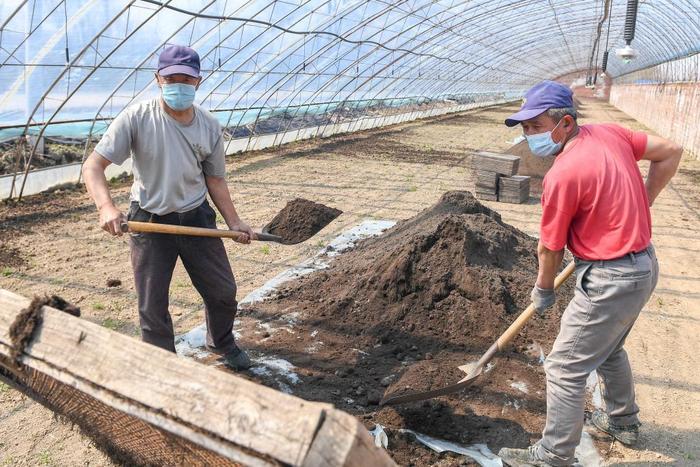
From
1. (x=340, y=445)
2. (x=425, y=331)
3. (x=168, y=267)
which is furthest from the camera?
(x=425, y=331)

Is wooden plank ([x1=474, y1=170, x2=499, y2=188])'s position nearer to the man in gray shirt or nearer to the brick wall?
the man in gray shirt

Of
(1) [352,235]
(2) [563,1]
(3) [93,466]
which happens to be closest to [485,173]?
(1) [352,235]

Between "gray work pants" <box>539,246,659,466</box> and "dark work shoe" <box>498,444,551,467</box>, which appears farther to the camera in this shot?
"dark work shoe" <box>498,444,551,467</box>

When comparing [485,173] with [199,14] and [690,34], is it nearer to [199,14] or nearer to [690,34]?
[199,14]

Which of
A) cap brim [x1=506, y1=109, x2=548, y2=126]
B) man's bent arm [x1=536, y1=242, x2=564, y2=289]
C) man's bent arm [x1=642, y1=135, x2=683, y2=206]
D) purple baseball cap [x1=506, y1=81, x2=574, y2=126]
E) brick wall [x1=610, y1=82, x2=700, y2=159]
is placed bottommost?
brick wall [x1=610, y1=82, x2=700, y2=159]

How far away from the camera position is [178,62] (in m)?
3.01

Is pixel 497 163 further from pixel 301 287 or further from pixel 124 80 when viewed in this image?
pixel 124 80

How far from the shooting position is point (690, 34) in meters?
20.1

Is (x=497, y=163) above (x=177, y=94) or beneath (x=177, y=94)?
beneath

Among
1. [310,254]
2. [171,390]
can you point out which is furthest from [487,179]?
[171,390]

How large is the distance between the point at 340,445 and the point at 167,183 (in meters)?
2.30

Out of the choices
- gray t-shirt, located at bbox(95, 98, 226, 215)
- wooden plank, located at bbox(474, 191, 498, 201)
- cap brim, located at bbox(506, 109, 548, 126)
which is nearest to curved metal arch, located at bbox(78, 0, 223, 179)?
wooden plank, located at bbox(474, 191, 498, 201)

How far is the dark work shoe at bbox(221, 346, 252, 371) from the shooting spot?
148 inches

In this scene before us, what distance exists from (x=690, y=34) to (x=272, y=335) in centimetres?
2160
